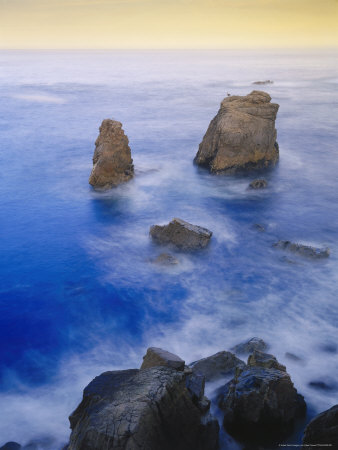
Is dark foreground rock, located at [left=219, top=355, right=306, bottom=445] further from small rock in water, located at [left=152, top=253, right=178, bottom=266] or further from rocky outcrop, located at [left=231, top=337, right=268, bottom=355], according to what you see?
small rock in water, located at [left=152, top=253, right=178, bottom=266]

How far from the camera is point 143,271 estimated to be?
14773 millimetres

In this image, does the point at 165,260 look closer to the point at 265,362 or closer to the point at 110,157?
the point at 265,362

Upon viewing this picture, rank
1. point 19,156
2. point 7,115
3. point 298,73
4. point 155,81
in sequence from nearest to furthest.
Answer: point 19,156, point 7,115, point 155,81, point 298,73

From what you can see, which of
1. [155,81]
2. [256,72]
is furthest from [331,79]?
[155,81]

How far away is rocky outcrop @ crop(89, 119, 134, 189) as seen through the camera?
797 inches

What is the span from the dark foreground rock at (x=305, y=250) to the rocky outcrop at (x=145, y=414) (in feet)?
29.1

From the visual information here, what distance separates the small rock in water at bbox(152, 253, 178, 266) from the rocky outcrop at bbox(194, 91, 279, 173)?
8394 millimetres

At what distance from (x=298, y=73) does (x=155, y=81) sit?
1014 inches

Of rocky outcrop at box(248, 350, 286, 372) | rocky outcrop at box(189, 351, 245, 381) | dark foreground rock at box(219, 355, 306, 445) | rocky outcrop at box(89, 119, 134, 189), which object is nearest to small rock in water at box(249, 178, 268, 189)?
rocky outcrop at box(89, 119, 134, 189)

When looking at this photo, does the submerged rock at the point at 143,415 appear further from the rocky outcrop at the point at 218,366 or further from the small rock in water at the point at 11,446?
the rocky outcrop at the point at 218,366

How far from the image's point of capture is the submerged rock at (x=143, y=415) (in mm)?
6131

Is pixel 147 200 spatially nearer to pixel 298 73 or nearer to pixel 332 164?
pixel 332 164

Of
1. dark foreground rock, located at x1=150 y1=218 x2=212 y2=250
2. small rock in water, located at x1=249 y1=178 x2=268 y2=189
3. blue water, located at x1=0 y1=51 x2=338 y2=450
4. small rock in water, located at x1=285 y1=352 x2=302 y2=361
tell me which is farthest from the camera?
small rock in water, located at x1=249 y1=178 x2=268 y2=189

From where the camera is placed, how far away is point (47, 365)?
436 inches
